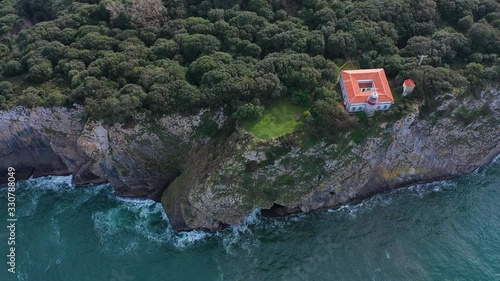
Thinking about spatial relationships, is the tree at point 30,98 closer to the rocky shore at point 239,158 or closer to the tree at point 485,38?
the rocky shore at point 239,158

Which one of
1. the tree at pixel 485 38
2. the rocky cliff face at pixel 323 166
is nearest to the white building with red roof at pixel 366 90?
the rocky cliff face at pixel 323 166

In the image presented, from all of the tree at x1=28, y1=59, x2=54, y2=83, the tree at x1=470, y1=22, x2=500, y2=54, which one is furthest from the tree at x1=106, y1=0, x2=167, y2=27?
the tree at x1=470, y1=22, x2=500, y2=54

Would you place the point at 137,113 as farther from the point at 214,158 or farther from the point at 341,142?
the point at 341,142

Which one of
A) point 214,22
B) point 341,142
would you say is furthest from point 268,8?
point 341,142

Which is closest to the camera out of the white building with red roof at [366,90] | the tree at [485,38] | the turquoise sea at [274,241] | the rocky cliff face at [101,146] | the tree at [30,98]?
the turquoise sea at [274,241]

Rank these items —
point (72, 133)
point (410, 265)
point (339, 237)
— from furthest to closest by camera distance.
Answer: point (72, 133)
point (339, 237)
point (410, 265)

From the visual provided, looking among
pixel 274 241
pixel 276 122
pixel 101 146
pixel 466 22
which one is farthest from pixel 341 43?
pixel 101 146

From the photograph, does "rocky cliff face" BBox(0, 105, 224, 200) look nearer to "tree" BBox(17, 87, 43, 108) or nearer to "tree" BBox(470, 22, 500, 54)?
"tree" BBox(17, 87, 43, 108)
